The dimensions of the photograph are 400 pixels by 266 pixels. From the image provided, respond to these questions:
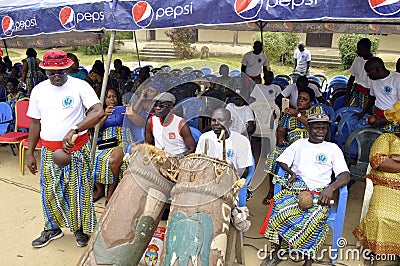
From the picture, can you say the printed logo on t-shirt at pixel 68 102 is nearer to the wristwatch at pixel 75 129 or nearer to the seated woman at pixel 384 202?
the wristwatch at pixel 75 129

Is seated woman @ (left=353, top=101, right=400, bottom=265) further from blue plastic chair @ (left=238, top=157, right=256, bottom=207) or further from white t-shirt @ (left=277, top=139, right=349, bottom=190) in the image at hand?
blue plastic chair @ (left=238, top=157, right=256, bottom=207)

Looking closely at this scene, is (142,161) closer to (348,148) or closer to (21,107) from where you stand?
(348,148)

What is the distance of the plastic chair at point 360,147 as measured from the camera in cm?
391

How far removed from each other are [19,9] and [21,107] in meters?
1.48

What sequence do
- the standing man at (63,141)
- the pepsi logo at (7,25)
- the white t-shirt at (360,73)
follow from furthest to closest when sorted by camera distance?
the white t-shirt at (360,73) → the pepsi logo at (7,25) → the standing man at (63,141)

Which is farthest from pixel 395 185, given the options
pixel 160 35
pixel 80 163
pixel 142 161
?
pixel 160 35

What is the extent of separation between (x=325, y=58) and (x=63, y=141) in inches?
562

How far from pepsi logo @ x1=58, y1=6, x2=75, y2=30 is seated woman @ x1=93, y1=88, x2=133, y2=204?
862 mm

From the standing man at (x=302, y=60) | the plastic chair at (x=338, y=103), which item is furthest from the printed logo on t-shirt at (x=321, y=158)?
the standing man at (x=302, y=60)

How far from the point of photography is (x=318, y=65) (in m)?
14.8

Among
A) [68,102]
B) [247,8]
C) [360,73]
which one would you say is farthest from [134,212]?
[360,73]

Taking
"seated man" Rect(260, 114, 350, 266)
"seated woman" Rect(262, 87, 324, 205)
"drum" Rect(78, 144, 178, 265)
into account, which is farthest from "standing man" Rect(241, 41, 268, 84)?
"drum" Rect(78, 144, 178, 265)

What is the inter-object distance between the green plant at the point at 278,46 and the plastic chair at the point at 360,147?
35.9ft

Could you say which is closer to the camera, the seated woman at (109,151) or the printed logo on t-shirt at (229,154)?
the printed logo on t-shirt at (229,154)
